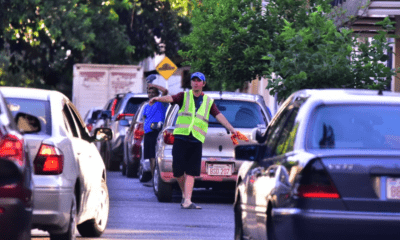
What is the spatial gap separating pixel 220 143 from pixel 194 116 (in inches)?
39.9

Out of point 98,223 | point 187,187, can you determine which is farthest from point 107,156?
point 98,223

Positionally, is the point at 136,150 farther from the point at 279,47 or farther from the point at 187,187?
the point at 187,187

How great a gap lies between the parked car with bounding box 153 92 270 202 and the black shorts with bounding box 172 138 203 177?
0.70 meters

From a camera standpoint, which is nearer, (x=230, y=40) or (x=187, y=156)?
(x=187, y=156)

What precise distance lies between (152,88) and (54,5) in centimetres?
2010

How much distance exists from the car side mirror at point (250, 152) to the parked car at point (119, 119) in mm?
13875

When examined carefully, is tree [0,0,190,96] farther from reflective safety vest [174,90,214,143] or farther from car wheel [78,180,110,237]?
car wheel [78,180,110,237]

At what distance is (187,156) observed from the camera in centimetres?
1416

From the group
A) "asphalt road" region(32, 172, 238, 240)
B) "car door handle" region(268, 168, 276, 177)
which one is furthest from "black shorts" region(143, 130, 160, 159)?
"car door handle" region(268, 168, 276, 177)

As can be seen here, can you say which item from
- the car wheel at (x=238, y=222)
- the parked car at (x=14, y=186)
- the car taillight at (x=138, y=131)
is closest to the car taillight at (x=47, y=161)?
the parked car at (x=14, y=186)

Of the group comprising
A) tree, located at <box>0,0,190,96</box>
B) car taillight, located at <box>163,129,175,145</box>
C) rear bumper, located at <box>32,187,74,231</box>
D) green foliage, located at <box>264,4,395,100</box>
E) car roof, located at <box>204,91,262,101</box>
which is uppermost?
tree, located at <box>0,0,190,96</box>

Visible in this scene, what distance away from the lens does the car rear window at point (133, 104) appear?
2353cm

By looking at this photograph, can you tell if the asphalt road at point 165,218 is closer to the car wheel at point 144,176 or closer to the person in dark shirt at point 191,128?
the person in dark shirt at point 191,128

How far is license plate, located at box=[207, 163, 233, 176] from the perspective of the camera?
1485cm
